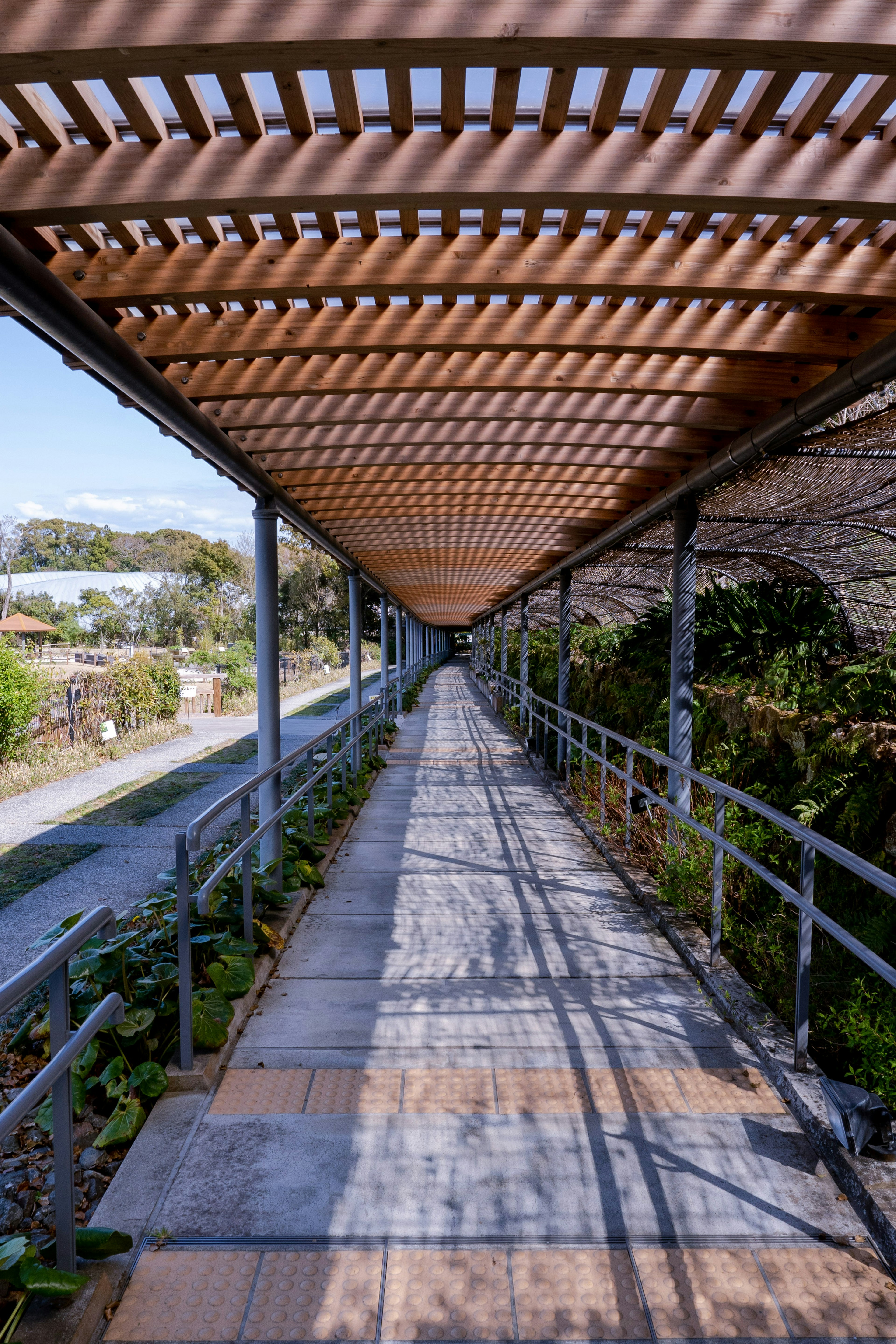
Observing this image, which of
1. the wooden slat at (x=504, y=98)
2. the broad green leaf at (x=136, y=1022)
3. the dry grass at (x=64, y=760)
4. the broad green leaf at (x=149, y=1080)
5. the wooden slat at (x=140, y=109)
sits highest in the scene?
the wooden slat at (x=504, y=98)

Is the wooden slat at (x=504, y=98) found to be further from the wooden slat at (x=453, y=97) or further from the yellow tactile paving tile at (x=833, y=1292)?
the yellow tactile paving tile at (x=833, y=1292)

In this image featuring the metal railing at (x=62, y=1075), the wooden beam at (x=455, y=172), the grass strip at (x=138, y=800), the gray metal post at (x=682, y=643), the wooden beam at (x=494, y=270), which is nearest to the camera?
the metal railing at (x=62, y=1075)

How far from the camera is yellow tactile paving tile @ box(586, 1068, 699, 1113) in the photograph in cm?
254

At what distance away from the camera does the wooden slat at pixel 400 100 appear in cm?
176

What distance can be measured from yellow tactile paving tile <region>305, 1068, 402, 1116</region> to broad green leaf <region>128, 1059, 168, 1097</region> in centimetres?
45

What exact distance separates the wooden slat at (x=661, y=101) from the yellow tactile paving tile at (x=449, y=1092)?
8.92ft

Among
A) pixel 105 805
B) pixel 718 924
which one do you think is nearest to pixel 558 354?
pixel 718 924

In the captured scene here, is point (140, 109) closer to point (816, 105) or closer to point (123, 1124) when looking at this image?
point (816, 105)

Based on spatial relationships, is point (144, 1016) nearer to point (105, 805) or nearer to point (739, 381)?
point (739, 381)

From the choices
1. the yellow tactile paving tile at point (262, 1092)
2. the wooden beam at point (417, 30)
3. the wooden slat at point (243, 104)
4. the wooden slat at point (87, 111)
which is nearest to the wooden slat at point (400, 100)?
the wooden beam at point (417, 30)

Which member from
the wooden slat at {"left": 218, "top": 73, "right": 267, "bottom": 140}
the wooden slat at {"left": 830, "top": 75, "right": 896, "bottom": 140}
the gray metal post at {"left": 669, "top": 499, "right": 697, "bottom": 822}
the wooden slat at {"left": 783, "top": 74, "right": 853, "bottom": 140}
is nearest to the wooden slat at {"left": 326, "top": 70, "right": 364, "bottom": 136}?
the wooden slat at {"left": 218, "top": 73, "right": 267, "bottom": 140}

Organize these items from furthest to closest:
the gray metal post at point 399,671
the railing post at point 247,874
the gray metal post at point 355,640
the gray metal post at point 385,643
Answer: the gray metal post at point 399,671
the gray metal post at point 385,643
the gray metal post at point 355,640
the railing post at point 247,874

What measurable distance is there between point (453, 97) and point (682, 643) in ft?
12.1

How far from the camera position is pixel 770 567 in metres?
6.79
